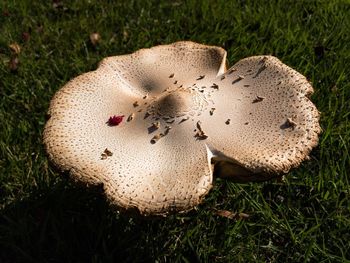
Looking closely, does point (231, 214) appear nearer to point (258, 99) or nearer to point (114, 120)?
point (258, 99)

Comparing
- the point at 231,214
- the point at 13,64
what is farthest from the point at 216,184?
the point at 13,64

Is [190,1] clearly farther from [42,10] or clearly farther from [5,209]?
[5,209]

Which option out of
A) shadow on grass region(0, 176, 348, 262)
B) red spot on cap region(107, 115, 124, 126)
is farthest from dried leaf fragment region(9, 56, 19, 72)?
red spot on cap region(107, 115, 124, 126)

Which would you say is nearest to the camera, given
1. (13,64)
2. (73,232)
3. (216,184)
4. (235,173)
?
(235,173)

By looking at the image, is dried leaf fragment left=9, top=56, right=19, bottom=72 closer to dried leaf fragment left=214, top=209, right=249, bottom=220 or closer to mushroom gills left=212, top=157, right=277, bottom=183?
dried leaf fragment left=214, top=209, right=249, bottom=220

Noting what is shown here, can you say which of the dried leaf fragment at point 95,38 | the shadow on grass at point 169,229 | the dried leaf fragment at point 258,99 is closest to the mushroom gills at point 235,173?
the dried leaf fragment at point 258,99

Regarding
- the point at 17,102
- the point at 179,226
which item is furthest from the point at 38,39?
the point at 179,226
